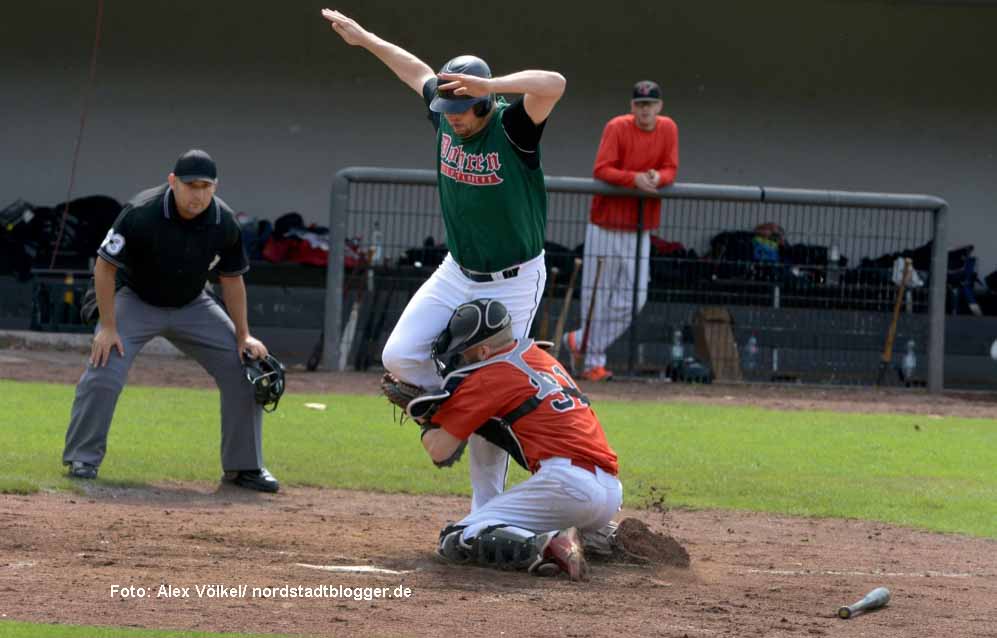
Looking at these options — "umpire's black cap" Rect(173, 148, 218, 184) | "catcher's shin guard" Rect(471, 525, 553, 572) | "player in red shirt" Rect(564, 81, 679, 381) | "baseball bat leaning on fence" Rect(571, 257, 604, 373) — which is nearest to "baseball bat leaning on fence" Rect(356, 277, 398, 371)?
"player in red shirt" Rect(564, 81, 679, 381)

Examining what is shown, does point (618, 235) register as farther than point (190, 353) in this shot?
Yes

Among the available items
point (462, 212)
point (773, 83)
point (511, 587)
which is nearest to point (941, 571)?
point (511, 587)

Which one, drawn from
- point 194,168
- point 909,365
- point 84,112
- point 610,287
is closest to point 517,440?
point 194,168

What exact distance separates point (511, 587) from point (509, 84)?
2108 millimetres

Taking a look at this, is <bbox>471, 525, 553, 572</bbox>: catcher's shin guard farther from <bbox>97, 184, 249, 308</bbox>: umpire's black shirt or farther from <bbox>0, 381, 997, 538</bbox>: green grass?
<bbox>97, 184, 249, 308</bbox>: umpire's black shirt

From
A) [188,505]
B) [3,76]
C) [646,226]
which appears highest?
[3,76]

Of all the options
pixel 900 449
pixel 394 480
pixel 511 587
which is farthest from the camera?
pixel 900 449

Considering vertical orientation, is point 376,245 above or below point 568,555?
above

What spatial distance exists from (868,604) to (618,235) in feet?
29.0

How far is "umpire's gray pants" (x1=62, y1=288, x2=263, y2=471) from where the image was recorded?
8.00 meters

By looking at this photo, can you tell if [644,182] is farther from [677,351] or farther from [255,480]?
[255,480]

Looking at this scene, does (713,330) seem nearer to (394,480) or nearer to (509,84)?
(394,480)

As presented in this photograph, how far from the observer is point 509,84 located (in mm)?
6062

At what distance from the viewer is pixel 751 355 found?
1445cm
